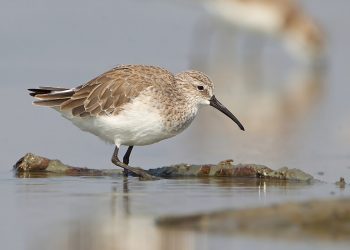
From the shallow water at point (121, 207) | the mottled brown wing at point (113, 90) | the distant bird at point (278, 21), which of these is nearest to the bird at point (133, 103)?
the mottled brown wing at point (113, 90)

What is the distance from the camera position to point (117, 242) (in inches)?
254

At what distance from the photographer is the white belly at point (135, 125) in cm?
927

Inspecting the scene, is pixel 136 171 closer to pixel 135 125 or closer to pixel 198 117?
pixel 135 125

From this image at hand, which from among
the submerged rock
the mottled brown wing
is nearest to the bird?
the mottled brown wing

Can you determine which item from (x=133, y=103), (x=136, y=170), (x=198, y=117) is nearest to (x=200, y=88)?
(x=133, y=103)

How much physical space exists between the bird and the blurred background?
0.53m

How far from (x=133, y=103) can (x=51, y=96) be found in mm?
904

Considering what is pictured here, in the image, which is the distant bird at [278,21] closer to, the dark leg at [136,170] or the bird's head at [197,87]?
the bird's head at [197,87]

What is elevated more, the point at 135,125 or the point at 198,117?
the point at 198,117

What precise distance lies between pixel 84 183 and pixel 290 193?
1.82m

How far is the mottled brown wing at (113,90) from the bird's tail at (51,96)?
7 centimetres

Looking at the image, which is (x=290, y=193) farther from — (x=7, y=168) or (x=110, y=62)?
(x=110, y=62)

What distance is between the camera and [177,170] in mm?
9406

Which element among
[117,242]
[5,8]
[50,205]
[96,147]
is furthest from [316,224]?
[5,8]
